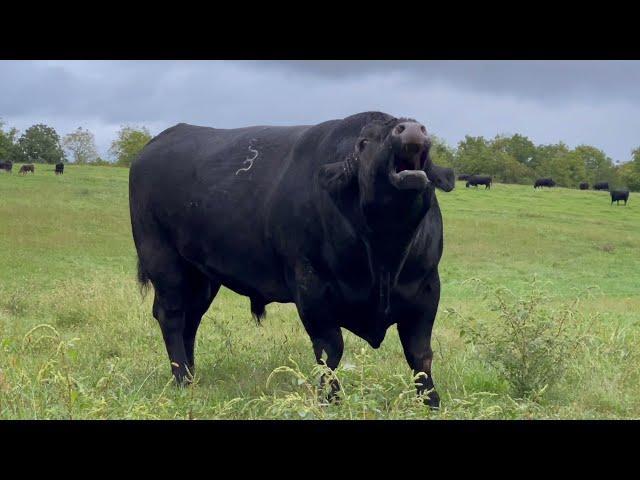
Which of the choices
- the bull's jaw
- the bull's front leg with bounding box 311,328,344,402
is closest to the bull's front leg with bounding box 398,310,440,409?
the bull's front leg with bounding box 311,328,344,402

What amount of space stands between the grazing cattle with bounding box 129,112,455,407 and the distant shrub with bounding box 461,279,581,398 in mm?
810

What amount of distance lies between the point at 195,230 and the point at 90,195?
30972mm

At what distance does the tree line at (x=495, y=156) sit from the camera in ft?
222

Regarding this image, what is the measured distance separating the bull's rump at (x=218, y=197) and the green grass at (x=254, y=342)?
39.9 inches

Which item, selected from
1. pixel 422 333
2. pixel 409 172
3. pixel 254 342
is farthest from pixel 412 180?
pixel 254 342

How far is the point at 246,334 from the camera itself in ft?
31.5

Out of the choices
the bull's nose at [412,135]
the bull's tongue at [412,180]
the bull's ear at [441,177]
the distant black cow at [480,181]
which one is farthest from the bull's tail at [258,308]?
the distant black cow at [480,181]

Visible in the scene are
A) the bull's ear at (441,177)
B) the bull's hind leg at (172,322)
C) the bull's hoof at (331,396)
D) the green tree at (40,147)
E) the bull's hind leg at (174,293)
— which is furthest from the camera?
the green tree at (40,147)

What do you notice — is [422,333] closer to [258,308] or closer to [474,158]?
[258,308]

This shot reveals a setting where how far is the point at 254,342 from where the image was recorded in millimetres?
8797

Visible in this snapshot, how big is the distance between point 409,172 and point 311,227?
1306mm

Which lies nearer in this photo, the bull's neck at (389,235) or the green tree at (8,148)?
the bull's neck at (389,235)

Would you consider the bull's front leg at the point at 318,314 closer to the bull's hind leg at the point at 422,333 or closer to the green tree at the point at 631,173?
the bull's hind leg at the point at 422,333

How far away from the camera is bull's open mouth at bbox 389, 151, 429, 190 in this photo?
4812 millimetres
